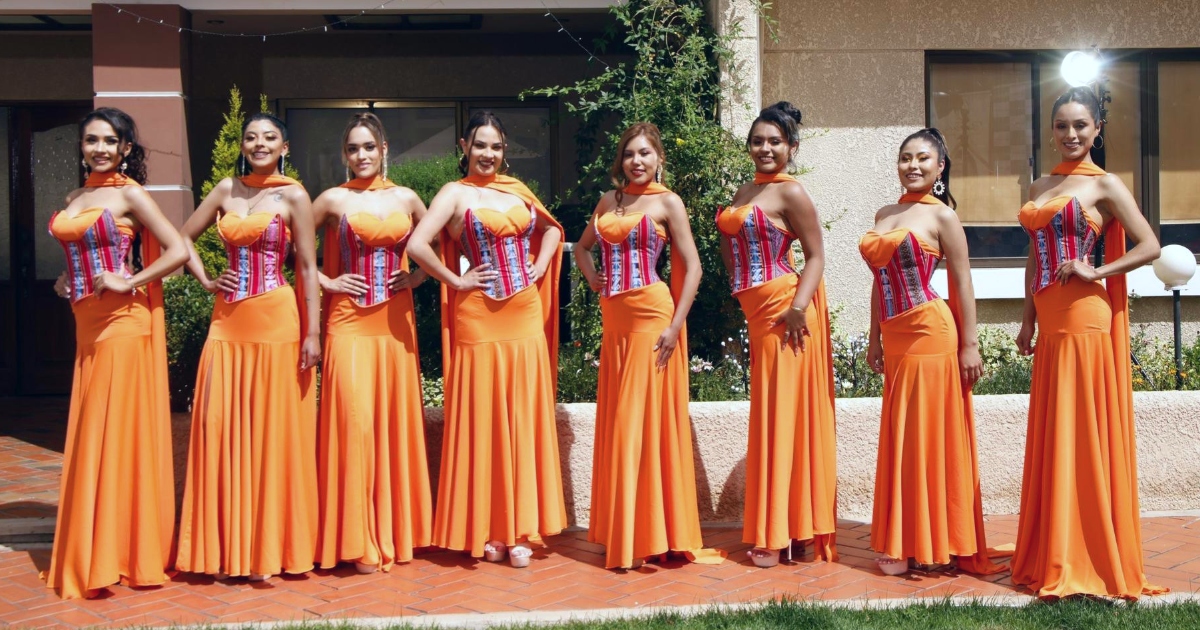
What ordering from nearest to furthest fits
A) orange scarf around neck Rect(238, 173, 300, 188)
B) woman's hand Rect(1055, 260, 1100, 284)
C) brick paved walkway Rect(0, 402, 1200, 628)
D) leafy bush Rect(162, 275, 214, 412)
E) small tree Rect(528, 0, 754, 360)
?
brick paved walkway Rect(0, 402, 1200, 628)
woman's hand Rect(1055, 260, 1100, 284)
orange scarf around neck Rect(238, 173, 300, 188)
leafy bush Rect(162, 275, 214, 412)
small tree Rect(528, 0, 754, 360)

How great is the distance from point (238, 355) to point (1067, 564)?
396 centimetres

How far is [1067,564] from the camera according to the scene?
539 cm

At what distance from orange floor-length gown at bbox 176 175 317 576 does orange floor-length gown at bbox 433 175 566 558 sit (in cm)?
74

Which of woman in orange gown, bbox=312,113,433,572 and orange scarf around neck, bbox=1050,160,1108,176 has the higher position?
orange scarf around neck, bbox=1050,160,1108,176

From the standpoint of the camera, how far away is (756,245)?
19.8 feet

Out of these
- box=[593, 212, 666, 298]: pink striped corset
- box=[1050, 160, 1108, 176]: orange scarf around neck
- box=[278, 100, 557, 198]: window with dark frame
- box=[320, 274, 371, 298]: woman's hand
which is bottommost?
box=[320, 274, 371, 298]: woman's hand

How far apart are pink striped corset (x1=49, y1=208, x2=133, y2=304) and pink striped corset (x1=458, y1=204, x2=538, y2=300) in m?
1.64

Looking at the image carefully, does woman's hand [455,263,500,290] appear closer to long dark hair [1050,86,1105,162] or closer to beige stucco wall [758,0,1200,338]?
long dark hair [1050,86,1105,162]

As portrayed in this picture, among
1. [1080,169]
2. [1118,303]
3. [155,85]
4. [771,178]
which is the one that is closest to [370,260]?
[771,178]

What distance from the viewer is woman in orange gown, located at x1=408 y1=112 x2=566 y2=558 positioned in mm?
6078

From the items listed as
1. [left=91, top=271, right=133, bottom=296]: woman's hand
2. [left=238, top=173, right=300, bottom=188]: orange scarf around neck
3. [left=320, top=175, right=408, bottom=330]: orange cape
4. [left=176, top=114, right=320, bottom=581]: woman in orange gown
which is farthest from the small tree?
[left=91, top=271, right=133, bottom=296]: woman's hand

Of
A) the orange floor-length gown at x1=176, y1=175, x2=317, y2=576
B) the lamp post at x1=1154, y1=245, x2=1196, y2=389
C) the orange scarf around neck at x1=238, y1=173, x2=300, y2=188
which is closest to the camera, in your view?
the orange floor-length gown at x1=176, y1=175, x2=317, y2=576

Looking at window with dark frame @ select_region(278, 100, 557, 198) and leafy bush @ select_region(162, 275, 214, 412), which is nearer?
leafy bush @ select_region(162, 275, 214, 412)

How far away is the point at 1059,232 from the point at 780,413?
Answer: 1.55 metres
